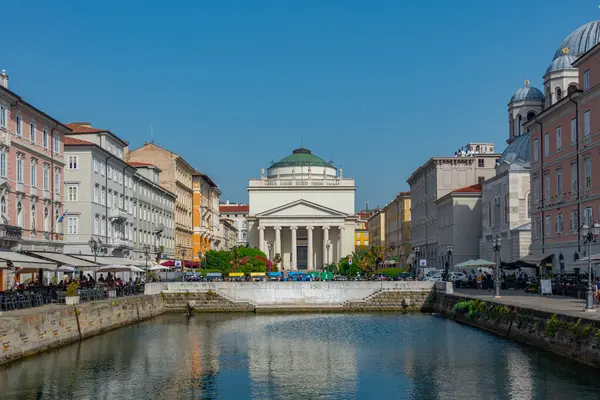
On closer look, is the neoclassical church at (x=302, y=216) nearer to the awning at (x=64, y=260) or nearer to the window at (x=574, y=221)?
the window at (x=574, y=221)

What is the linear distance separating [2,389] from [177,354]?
32.3 ft

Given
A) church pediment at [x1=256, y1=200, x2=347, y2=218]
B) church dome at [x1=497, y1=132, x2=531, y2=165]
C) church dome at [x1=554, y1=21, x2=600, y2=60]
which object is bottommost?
church pediment at [x1=256, y1=200, x2=347, y2=218]

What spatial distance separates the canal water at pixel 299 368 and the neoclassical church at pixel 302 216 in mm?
85230

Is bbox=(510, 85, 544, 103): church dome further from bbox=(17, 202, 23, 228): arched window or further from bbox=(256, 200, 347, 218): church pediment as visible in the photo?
bbox=(17, 202, 23, 228): arched window

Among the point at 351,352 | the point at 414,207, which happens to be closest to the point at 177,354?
the point at 351,352

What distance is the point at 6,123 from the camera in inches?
1885

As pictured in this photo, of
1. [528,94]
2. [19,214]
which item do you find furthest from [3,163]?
[528,94]

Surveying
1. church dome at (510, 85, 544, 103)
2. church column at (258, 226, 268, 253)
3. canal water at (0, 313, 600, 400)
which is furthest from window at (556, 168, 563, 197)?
church column at (258, 226, 268, 253)

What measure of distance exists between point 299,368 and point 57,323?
36.8 ft

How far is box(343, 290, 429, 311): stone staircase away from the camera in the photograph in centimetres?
5866

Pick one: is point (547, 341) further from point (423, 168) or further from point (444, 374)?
point (423, 168)

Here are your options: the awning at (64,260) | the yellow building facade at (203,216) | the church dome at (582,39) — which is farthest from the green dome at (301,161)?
the awning at (64,260)

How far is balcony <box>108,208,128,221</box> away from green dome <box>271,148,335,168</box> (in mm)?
71405

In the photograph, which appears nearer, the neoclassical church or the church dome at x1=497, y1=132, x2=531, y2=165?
the church dome at x1=497, y1=132, x2=531, y2=165
